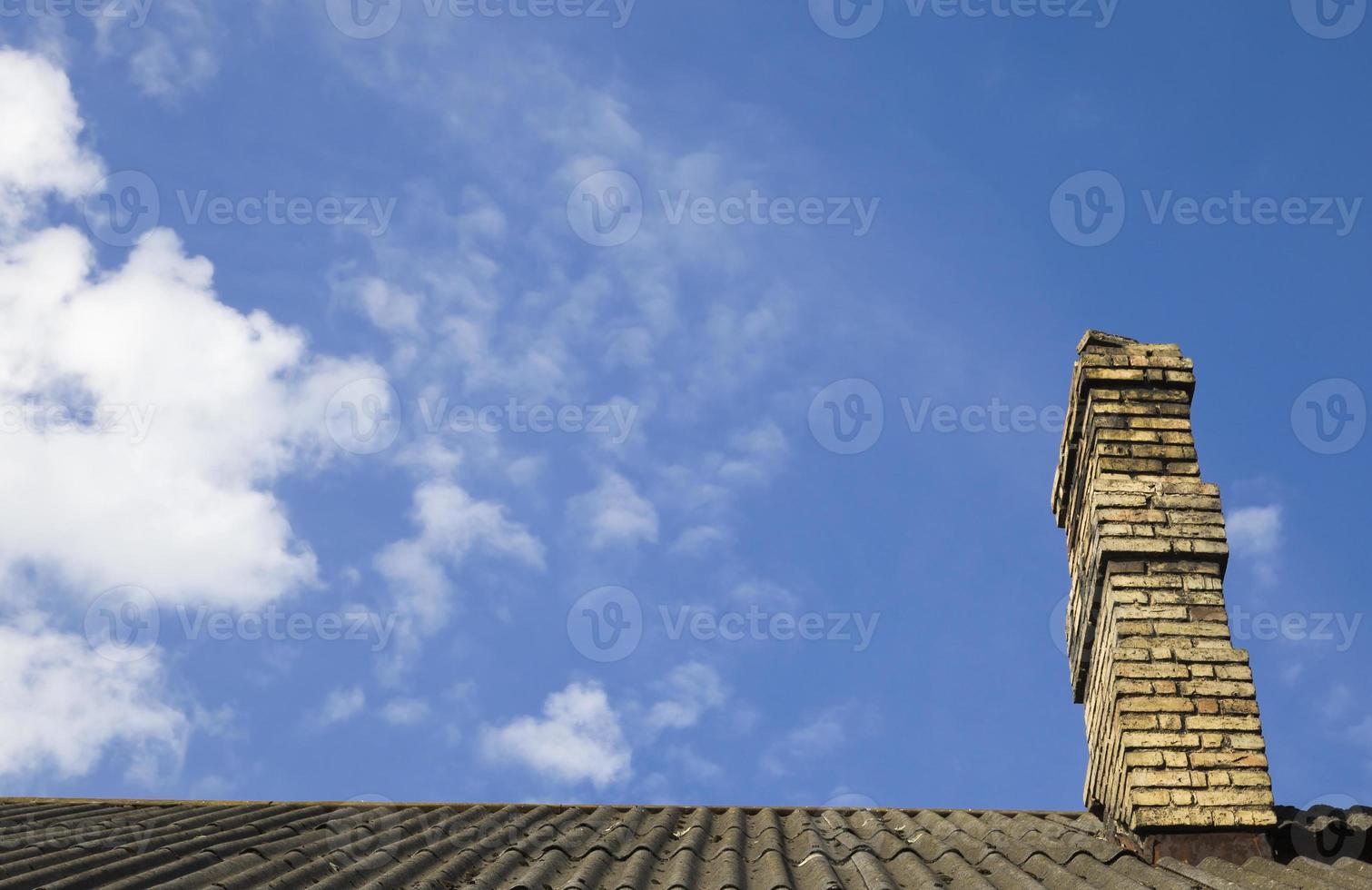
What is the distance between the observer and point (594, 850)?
18.8 ft

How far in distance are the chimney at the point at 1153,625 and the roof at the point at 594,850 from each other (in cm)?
22

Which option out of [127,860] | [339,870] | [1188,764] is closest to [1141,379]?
[1188,764]

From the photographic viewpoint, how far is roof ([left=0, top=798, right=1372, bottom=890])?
4906 millimetres

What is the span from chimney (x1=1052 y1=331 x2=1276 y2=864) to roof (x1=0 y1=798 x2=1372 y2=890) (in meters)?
0.22

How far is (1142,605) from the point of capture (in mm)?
5770

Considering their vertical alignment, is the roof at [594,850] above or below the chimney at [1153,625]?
below

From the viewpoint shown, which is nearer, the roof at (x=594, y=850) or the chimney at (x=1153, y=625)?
the roof at (x=594, y=850)

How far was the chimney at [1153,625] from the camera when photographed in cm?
529

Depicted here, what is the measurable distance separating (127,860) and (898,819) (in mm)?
3920

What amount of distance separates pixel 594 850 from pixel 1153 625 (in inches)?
111

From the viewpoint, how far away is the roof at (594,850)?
16.1 ft

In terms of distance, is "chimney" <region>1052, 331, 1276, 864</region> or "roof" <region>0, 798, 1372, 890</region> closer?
"roof" <region>0, 798, 1372, 890</region>

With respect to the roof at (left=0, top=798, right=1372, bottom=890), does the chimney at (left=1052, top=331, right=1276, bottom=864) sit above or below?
above

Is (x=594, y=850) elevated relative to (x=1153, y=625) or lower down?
lower down
